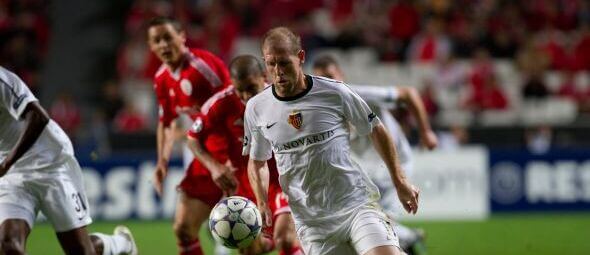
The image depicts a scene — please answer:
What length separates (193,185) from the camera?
308 inches

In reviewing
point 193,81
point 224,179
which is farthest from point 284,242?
point 193,81

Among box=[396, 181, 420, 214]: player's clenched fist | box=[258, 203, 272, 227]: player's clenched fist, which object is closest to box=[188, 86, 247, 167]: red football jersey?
box=[258, 203, 272, 227]: player's clenched fist

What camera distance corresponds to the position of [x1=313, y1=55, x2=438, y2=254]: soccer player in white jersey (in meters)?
8.31

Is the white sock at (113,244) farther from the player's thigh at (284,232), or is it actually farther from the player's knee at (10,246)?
the player's thigh at (284,232)

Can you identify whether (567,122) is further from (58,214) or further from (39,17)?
(58,214)

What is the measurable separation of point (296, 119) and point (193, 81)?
203 centimetres

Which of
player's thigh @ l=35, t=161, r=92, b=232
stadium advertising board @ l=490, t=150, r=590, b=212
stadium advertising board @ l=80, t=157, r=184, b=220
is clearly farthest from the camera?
stadium advertising board @ l=490, t=150, r=590, b=212

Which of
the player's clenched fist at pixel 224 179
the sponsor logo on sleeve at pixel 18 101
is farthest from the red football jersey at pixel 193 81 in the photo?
the sponsor logo on sleeve at pixel 18 101

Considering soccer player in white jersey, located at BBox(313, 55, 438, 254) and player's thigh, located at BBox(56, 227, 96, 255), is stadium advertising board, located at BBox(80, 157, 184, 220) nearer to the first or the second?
soccer player in white jersey, located at BBox(313, 55, 438, 254)

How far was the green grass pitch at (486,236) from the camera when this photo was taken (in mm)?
10922

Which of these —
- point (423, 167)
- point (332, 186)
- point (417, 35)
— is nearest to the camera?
point (332, 186)

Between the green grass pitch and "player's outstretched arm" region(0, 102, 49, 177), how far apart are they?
4.46 metres

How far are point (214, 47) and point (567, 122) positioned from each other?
19.6 ft

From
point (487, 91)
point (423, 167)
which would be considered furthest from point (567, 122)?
point (423, 167)
